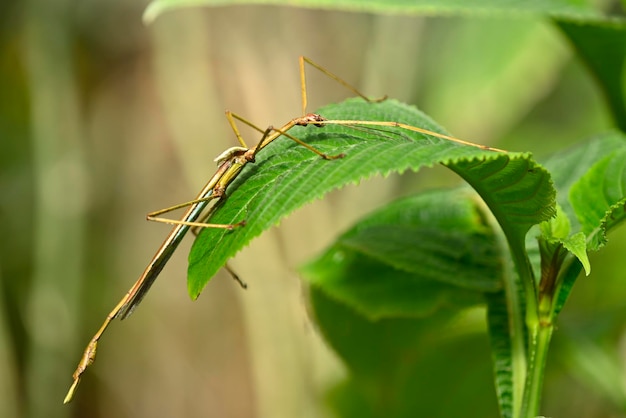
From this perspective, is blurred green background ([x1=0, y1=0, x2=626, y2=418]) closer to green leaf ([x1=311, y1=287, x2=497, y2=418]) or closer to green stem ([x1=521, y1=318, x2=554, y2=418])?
green leaf ([x1=311, y1=287, x2=497, y2=418])

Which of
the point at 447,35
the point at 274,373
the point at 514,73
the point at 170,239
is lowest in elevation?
the point at 274,373

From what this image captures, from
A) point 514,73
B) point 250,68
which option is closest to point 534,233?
point 514,73

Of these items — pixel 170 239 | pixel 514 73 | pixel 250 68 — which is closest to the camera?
pixel 170 239

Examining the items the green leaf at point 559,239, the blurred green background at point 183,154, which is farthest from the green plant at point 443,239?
the blurred green background at point 183,154

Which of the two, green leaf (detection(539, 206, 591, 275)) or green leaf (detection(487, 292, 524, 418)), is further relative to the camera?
green leaf (detection(487, 292, 524, 418))

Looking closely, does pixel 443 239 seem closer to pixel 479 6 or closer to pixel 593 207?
pixel 593 207

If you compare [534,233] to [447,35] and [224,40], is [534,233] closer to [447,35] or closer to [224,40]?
[447,35]

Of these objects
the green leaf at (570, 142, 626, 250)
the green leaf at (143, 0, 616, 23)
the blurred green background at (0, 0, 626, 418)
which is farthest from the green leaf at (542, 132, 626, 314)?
the blurred green background at (0, 0, 626, 418)
